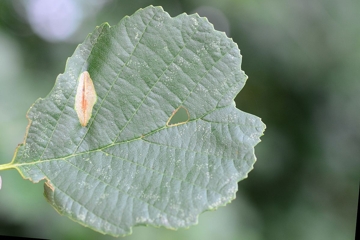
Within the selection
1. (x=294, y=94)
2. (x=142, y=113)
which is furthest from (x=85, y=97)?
(x=294, y=94)

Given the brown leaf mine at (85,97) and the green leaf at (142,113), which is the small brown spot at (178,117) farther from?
the brown leaf mine at (85,97)

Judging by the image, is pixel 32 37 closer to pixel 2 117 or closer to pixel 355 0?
pixel 2 117

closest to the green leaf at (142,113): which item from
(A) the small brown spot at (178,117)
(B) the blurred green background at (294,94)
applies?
(A) the small brown spot at (178,117)

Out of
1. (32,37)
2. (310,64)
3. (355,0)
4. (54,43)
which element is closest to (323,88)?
(310,64)

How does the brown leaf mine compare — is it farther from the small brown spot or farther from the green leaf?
the small brown spot

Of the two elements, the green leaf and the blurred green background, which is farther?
the blurred green background

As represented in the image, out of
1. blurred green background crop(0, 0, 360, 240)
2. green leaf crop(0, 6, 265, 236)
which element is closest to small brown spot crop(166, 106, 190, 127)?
green leaf crop(0, 6, 265, 236)
